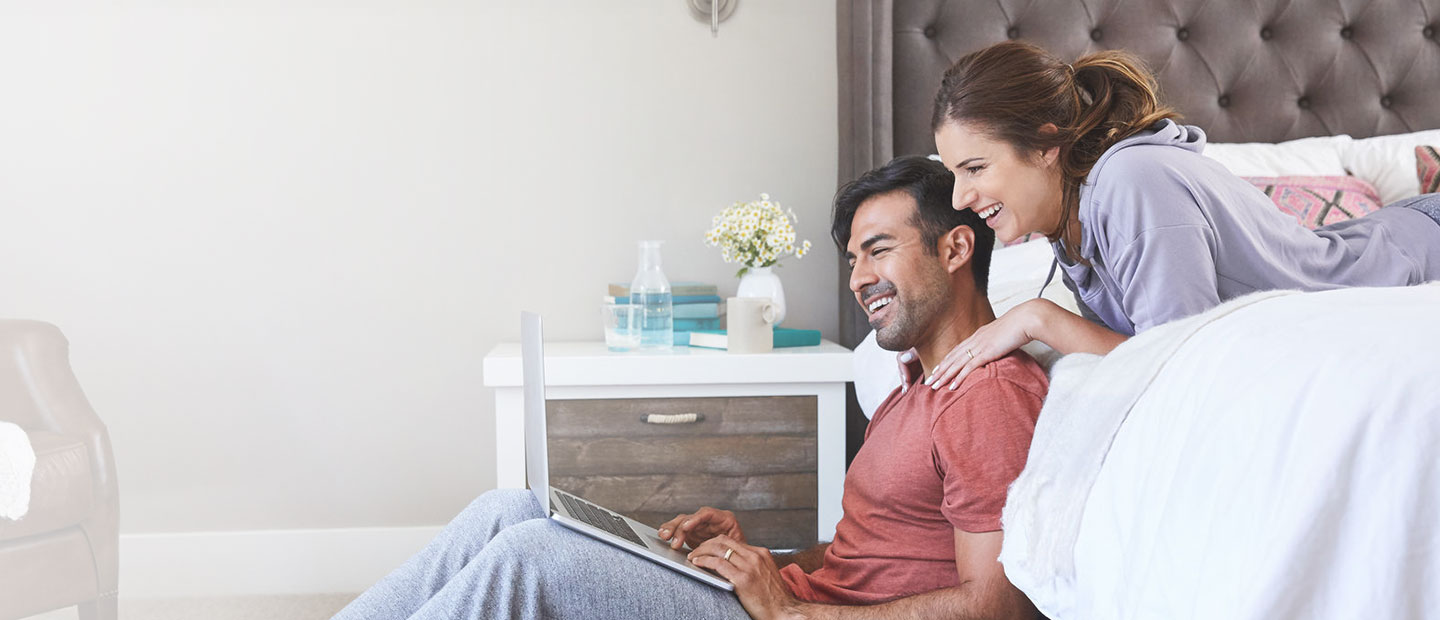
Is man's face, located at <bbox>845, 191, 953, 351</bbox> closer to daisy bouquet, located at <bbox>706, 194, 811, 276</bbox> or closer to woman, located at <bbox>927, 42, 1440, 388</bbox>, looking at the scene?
woman, located at <bbox>927, 42, 1440, 388</bbox>

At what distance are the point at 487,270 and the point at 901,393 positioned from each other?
125 centimetres

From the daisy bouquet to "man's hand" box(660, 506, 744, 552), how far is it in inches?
33.0

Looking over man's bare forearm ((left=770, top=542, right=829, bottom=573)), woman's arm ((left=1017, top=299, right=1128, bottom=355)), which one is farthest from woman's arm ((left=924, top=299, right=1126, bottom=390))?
man's bare forearm ((left=770, top=542, right=829, bottom=573))

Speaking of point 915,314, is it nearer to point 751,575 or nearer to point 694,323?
point 751,575

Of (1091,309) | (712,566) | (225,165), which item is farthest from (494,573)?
(225,165)

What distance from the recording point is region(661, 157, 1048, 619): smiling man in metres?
1.04

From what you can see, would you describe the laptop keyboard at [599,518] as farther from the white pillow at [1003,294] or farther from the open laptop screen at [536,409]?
the white pillow at [1003,294]

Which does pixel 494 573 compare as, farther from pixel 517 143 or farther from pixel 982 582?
pixel 517 143

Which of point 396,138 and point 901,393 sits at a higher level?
point 396,138

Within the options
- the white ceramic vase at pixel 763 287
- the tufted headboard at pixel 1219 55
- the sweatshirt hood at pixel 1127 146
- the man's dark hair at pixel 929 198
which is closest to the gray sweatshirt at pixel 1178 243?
the sweatshirt hood at pixel 1127 146

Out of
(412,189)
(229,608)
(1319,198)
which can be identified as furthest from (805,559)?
(412,189)

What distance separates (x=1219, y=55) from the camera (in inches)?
91.2

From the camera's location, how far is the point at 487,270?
232 cm

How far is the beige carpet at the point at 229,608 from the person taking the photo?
126 cm
